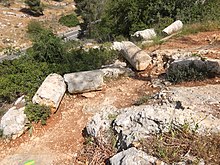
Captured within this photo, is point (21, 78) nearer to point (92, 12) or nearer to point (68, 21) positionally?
point (92, 12)

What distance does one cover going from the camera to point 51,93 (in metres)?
6.45

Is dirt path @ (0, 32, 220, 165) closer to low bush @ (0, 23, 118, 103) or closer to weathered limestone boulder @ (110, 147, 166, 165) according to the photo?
low bush @ (0, 23, 118, 103)

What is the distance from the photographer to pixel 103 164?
456 cm

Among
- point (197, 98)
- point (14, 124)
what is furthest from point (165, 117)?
point (14, 124)

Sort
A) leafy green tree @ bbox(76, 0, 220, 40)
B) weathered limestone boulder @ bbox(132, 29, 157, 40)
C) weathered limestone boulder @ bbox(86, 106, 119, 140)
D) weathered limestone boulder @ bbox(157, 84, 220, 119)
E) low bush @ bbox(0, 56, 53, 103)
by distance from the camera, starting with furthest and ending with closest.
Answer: leafy green tree @ bbox(76, 0, 220, 40) < weathered limestone boulder @ bbox(132, 29, 157, 40) < low bush @ bbox(0, 56, 53, 103) < weathered limestone boulder @ bbox(86, 106, 119, 140) < weathered limestone boulder @ bbox(157, 84, 220, 119)

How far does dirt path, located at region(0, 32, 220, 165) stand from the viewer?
5297mm

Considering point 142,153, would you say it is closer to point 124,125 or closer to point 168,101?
point 124,125

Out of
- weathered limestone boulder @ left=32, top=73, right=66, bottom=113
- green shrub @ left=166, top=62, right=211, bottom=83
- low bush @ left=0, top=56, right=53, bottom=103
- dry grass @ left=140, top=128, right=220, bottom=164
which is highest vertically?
dry grass @ left=140, top=128, right=220, bottom=164

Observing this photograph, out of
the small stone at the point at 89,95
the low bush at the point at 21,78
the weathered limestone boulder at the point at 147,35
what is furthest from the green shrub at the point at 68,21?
the small stone at the point at 89,95

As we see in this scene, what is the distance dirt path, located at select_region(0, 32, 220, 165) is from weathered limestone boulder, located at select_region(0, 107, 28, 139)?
0.49ft

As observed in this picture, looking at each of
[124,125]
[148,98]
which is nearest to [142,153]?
[124,125]

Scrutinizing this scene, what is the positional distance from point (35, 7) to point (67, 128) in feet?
139

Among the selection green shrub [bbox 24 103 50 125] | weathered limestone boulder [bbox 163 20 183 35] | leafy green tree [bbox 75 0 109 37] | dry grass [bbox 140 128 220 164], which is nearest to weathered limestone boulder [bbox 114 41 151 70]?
green shrub [bbox 24 103 50 125]

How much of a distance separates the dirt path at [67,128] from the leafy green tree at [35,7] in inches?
1617
